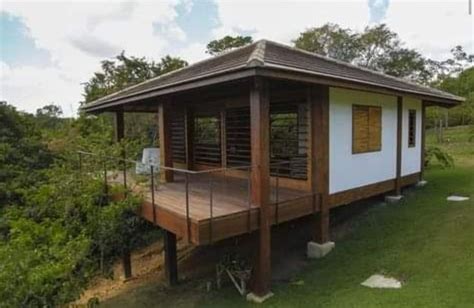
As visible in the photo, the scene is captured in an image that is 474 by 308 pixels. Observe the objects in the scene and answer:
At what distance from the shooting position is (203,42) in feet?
93.1

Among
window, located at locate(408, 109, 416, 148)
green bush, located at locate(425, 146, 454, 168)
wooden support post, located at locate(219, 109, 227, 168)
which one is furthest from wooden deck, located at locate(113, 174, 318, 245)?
green bush, located at locate(425, 146, 454, 168)

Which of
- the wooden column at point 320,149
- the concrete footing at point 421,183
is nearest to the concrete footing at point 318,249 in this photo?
the wooden column at point 320,149

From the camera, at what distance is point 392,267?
6375mm

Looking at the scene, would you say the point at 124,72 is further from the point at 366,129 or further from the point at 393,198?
the point at 393,198

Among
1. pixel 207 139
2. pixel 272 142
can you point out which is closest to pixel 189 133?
pixel 207 139

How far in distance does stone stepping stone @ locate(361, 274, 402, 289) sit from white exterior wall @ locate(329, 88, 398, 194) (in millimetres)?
2055

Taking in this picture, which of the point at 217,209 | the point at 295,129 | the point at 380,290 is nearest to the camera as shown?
the point at 380,290

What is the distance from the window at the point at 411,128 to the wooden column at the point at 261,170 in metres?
6.59

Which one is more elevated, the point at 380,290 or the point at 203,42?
the point at 203,42

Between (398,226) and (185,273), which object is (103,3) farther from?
(398,226)

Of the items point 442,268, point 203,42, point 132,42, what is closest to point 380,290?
point 442,268

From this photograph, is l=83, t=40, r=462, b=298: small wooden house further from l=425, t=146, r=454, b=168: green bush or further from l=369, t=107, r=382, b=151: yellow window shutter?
l=425, t=146, r=454, b=168: green bush

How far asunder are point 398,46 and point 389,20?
93.1 inches

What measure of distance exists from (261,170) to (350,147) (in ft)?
10.2
